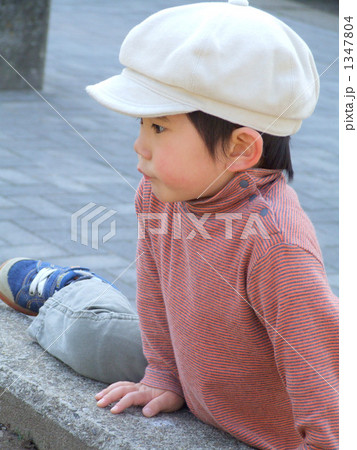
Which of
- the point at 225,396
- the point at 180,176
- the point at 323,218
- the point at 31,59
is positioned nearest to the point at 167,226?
the point at 180,176

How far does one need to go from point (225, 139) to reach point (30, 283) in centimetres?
95

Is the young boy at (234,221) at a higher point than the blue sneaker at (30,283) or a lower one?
higher

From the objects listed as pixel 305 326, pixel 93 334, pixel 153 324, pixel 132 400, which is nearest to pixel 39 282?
pixel 93 334

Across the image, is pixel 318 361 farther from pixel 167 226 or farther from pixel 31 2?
pixel 31 2

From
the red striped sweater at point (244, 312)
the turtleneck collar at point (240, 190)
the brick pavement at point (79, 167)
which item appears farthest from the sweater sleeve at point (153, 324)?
the brick pavement at point (79, 167)

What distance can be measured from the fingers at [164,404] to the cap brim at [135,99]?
2.26 feet

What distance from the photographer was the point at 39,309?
2.16 meters

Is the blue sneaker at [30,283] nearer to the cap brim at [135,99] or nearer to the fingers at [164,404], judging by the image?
the fingers at [164,404]

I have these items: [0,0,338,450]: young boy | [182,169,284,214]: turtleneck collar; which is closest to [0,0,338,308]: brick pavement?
[0,0,338,450]: young boy

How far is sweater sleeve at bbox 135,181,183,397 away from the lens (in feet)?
6.02

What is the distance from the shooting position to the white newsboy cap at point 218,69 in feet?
4.61

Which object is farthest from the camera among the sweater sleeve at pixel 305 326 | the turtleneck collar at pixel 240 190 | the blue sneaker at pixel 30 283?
the blue sneaker at pixel 30 283

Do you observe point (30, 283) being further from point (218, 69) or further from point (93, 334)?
point (218, 69)

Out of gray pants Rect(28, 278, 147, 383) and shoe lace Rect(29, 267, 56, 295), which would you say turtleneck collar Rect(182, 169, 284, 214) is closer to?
gray pants Rect(28, 278, 147, 383)
